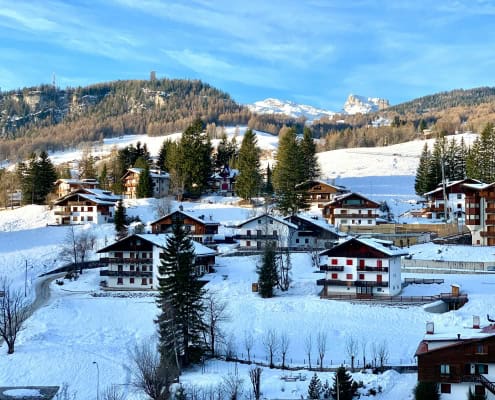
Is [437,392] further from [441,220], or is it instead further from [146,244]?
[441,220]

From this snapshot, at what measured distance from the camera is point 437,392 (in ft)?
113

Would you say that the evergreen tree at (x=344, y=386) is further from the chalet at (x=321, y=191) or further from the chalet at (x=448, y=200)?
the chalet at (x=321, y=191)

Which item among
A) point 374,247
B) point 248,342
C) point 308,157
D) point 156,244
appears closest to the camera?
point 248,342

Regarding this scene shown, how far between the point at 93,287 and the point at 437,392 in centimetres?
3983

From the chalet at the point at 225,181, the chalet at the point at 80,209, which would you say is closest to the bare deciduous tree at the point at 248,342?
the chalet at the point at 80,209

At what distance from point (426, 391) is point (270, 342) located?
15.8 metres

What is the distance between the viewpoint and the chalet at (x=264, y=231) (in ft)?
245

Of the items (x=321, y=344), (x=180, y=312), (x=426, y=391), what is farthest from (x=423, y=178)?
(x=426, y=391)

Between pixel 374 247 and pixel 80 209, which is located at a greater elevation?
pixel 80 209

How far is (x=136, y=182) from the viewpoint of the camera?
109250 mm

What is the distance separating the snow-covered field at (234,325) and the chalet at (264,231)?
5.75 meters

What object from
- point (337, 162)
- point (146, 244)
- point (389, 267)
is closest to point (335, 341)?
point (389, 267)

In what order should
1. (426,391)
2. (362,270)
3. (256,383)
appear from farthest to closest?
(362,270), (256,383), (426,391)

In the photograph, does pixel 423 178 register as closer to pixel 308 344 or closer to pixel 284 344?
pixel 308 344
